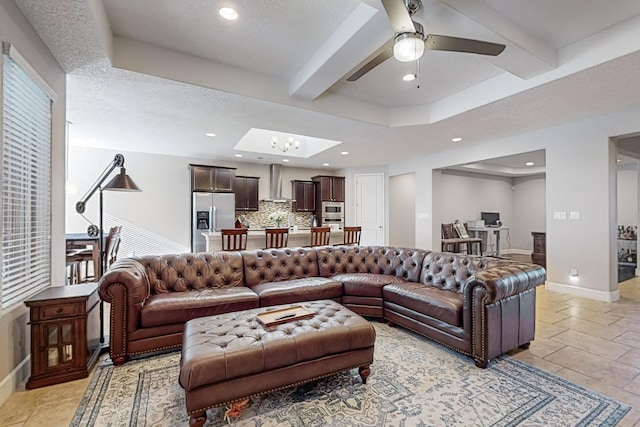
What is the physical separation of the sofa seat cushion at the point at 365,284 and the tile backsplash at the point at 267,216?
14.6 feet

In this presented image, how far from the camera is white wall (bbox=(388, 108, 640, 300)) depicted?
4191 mm

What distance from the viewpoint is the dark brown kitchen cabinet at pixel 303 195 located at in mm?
8070

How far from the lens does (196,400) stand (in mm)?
1590

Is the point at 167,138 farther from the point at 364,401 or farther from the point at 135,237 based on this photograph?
the point at 364,401

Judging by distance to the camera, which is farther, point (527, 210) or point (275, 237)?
point (527, 210)

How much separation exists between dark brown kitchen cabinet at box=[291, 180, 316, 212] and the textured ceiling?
329 cm

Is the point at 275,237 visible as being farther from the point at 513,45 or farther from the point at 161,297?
the point at 513,45

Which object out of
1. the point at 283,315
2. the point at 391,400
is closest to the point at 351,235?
the point at 283,315

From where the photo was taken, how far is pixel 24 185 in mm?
2207

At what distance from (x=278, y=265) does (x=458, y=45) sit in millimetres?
2879

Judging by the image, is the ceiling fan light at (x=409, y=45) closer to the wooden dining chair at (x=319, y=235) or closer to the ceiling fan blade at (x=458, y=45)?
the ceiling fan blade at (x=458, y=45)

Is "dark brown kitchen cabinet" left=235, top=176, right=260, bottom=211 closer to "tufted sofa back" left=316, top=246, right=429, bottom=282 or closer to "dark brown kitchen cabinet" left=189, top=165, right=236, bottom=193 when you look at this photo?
"dark brown kitchen cabinet" left=189, top=165, right=236, bottom=193

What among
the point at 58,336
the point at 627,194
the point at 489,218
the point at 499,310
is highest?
the point at 627,194

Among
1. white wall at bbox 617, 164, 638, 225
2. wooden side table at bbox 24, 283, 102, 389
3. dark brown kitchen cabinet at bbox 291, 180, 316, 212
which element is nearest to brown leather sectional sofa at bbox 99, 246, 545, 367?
wooden side table at bbox 24, 283, 102, 389
